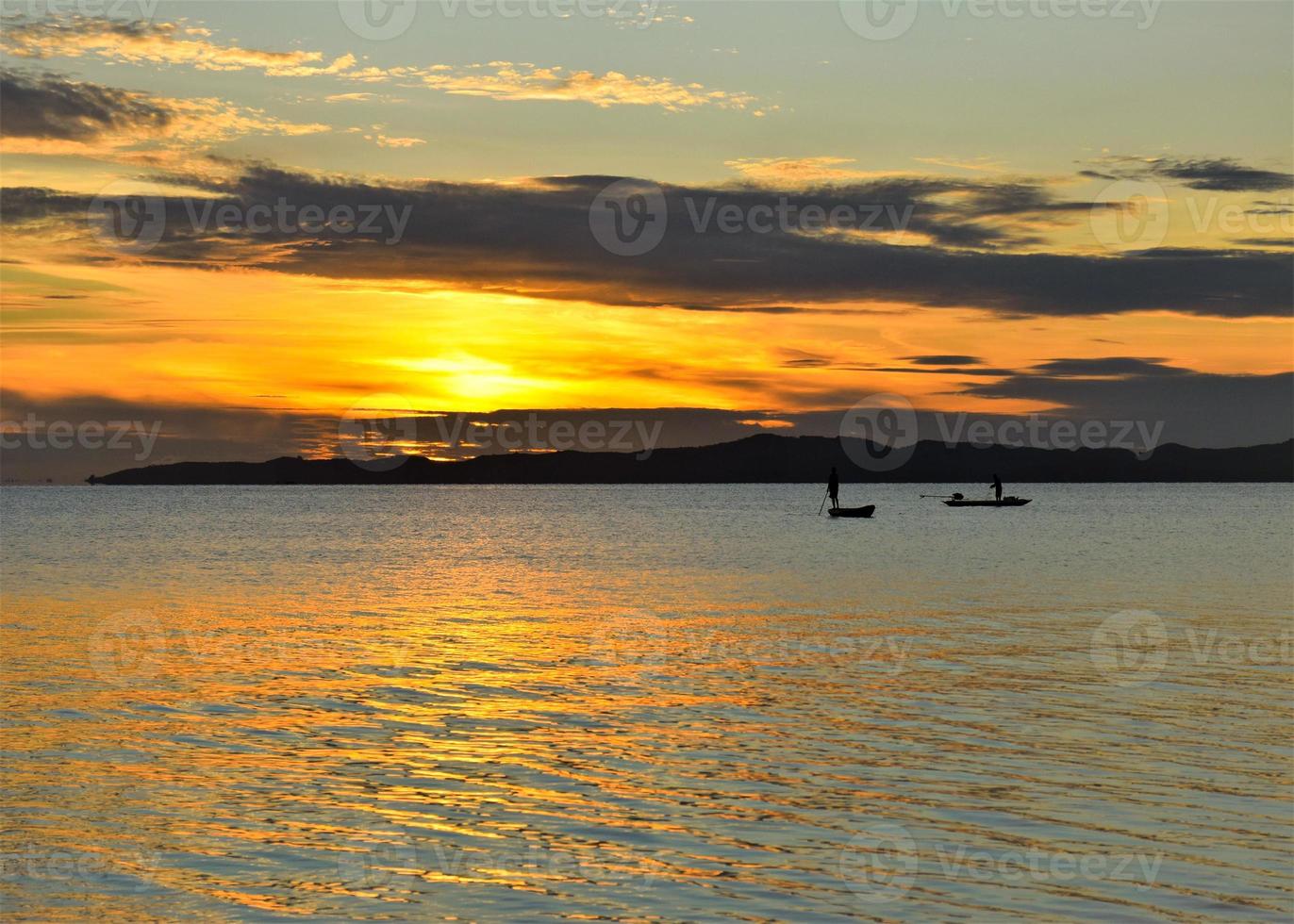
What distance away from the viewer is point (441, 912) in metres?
13.7

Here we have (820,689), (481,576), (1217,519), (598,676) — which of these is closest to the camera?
(820,689)

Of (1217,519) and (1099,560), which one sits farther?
(1217,519)

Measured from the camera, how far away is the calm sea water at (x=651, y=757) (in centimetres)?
1450

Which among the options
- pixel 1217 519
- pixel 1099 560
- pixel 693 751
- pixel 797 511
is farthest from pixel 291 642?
pixel 797 511

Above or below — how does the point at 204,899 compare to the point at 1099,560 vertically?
below

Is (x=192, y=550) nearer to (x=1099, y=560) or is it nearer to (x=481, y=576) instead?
(x=481, y=576)

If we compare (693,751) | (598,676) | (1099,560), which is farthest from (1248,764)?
(1099,560)

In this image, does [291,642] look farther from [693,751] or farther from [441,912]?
[441,912]

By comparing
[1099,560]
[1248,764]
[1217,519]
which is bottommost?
[1248,764]

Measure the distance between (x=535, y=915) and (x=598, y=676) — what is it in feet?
53.2

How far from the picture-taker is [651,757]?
20.8 metres

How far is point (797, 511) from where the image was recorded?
18138cm

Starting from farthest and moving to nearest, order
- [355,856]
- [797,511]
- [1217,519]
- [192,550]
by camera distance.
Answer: [797,511], [1217,519], [192,550], [355,856]

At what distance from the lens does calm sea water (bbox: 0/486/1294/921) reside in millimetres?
14500
